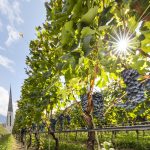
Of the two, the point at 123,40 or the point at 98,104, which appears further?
the point at 98,104

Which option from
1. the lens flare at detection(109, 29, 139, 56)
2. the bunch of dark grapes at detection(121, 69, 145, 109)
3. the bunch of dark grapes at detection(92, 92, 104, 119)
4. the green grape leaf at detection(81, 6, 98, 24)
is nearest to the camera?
the green grape leaf at detection(81, 6, 98, 24)

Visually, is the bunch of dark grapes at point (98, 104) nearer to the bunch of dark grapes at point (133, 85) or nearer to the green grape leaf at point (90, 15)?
the bunch of dark grapes at point (133, 85)

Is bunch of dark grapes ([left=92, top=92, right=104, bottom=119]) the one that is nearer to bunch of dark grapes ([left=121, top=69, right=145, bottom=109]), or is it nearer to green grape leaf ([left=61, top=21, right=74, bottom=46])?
bunch of dark grapes ([left=121, top=69, right=145, bottom=109])

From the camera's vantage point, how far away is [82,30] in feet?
2.59

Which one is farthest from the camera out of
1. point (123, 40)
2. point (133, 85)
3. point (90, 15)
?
point (133, 85)

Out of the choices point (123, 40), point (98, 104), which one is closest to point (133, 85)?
point (123, 40)

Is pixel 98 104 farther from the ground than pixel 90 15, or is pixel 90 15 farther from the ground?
pixel 98 104

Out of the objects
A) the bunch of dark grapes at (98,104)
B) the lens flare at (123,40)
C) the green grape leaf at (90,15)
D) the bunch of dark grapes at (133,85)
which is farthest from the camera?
the bunch of dark grapes at (98,104)

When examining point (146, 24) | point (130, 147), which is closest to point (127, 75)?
point (146, 24)

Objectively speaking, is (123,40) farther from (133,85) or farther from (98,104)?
(98,104)

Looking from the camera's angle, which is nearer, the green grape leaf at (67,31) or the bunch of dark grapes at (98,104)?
the green grape leaf at (67,31)

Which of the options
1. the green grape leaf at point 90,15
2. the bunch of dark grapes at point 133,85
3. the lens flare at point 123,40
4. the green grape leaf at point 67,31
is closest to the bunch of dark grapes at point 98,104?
the bunch of dark grapes at point 133,85

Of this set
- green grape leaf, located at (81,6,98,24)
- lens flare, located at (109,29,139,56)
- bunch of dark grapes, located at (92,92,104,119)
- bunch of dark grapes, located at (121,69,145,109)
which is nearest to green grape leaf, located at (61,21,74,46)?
green grape leaf, located at (81,6,98,24)

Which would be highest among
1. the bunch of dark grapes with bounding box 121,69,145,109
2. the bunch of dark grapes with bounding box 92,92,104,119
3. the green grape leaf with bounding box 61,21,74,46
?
the bunch of dark grapes with bounding box 92,92,104,119
